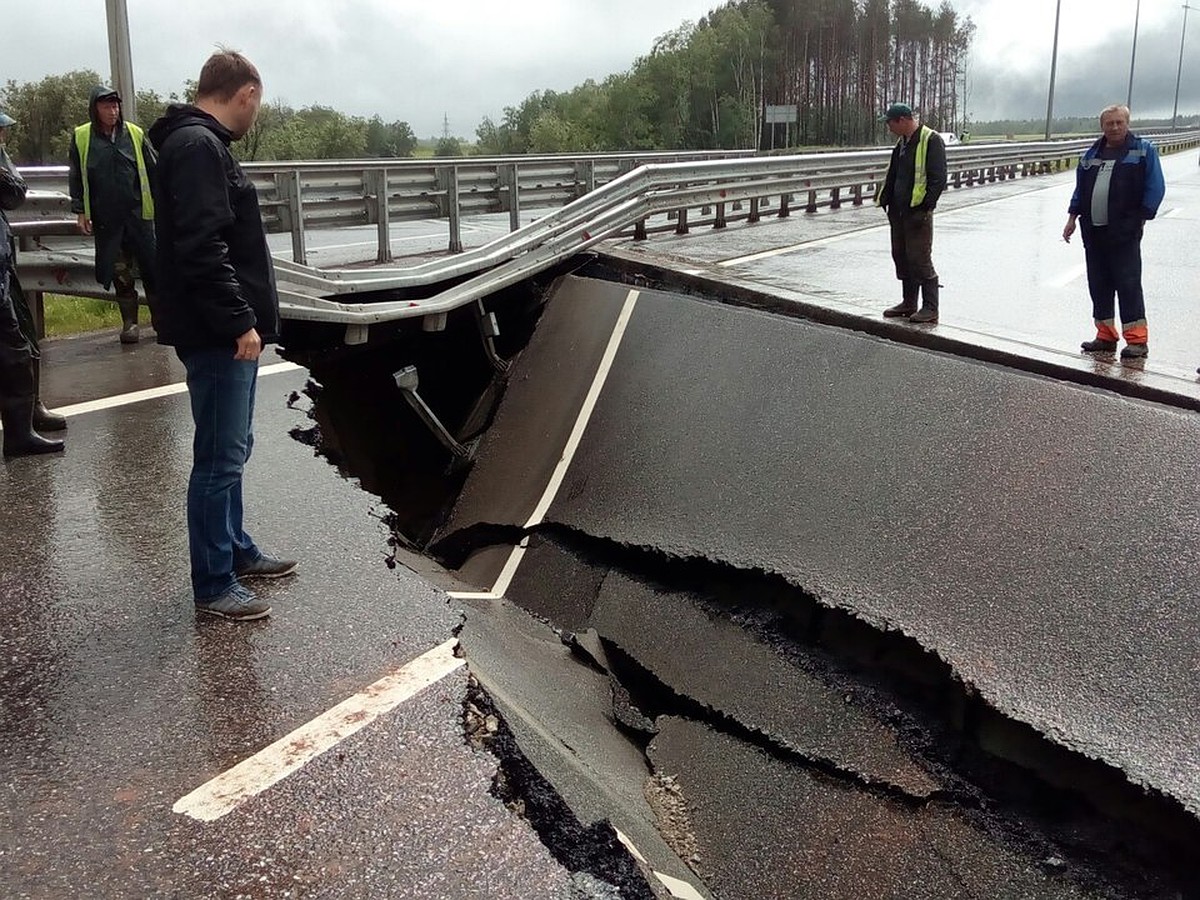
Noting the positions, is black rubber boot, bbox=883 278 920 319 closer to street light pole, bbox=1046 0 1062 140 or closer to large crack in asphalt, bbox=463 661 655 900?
large crack in asphalt, bbox=463 661 655 900

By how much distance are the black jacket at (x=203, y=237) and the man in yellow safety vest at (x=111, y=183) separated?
13.4 feet

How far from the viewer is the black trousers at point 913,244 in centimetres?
773

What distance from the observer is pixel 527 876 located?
102 inches

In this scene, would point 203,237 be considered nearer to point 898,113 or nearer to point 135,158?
point 135,158

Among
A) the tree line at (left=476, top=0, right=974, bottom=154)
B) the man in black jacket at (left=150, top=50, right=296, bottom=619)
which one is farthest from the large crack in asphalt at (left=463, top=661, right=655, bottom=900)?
the tree line at (left=476, top=0, right=974, bottom=154)

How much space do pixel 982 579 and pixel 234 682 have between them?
3.26 metres

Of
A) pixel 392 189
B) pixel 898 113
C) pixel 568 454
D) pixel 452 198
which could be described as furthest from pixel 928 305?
pixel 392 189

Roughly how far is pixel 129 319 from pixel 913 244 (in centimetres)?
664

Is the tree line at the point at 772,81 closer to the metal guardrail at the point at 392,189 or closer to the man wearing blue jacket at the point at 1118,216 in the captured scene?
the metal guardrail at the point at 392,189

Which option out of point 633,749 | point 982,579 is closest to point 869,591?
point 982,579

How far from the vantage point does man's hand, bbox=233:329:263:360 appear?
3635 millimetres

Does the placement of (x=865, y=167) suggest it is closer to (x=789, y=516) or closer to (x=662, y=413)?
(x=662, y=413)

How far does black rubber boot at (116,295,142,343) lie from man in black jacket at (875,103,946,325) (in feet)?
20.6

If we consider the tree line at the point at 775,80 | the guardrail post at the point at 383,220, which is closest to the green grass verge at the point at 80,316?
the guardrail post at the point at 383,220
